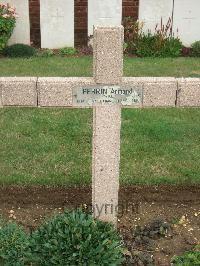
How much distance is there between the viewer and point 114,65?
4.18 meters

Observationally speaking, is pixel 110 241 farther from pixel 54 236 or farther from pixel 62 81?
pixel 62 81

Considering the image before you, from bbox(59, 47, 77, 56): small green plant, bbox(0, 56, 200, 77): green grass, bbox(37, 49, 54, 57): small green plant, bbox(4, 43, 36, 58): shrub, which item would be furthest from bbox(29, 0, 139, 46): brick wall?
bbox(0, 56, 200, 77): green grass

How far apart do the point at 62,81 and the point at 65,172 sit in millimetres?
1853

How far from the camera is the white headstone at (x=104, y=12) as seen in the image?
12.5 m

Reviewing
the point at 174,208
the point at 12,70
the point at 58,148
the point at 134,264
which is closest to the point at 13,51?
the point at 12,70

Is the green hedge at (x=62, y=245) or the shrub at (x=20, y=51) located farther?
the shrub at (x=20, y=51)

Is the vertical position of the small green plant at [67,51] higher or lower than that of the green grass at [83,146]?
higher

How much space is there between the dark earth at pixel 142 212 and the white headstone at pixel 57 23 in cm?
756

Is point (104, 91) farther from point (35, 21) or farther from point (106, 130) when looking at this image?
point (35, 21)

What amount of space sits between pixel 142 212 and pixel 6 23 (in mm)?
7768

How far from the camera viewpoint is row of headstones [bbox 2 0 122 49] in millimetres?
12391

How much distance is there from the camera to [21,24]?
12.5 m

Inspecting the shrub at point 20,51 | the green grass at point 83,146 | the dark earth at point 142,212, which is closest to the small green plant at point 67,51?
the shrub at point 20,51

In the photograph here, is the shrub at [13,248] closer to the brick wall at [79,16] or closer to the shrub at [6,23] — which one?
the shrub at [6,23]
